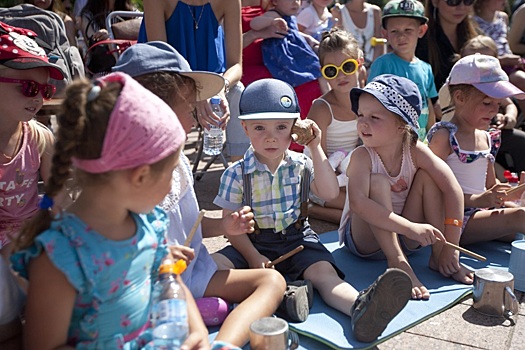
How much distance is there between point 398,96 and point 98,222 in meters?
1.64

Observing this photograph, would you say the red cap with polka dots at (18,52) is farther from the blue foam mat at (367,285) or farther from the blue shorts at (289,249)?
the blue foam mat at (367,285)

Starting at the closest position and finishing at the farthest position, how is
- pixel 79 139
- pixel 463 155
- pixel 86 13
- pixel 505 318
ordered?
pixel 79 139
pixel 505 318
pixel 463 155
pixel 86 13

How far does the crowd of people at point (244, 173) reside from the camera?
149 cm

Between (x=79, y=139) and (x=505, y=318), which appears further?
(x=505, y=318)

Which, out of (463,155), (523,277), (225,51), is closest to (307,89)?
(225,51)

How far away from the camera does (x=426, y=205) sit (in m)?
2.83

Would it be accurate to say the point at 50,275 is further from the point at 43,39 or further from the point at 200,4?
the point at 43,39

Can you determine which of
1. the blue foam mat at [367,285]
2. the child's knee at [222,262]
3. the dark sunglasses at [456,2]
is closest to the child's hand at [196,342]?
the blue foam mat at [367,285]

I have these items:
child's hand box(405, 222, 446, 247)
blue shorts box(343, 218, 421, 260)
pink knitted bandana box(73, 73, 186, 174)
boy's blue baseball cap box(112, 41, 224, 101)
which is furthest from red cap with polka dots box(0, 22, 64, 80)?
child's hand box(405, 222, 446, 247)

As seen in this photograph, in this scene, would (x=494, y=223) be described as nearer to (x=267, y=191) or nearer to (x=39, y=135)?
(x=267, y=191)

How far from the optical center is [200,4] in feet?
11.0

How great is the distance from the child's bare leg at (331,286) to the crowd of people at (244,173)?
0.4 inches

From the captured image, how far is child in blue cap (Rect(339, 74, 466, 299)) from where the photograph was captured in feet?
8.73

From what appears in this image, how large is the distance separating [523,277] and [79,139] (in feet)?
7.07
